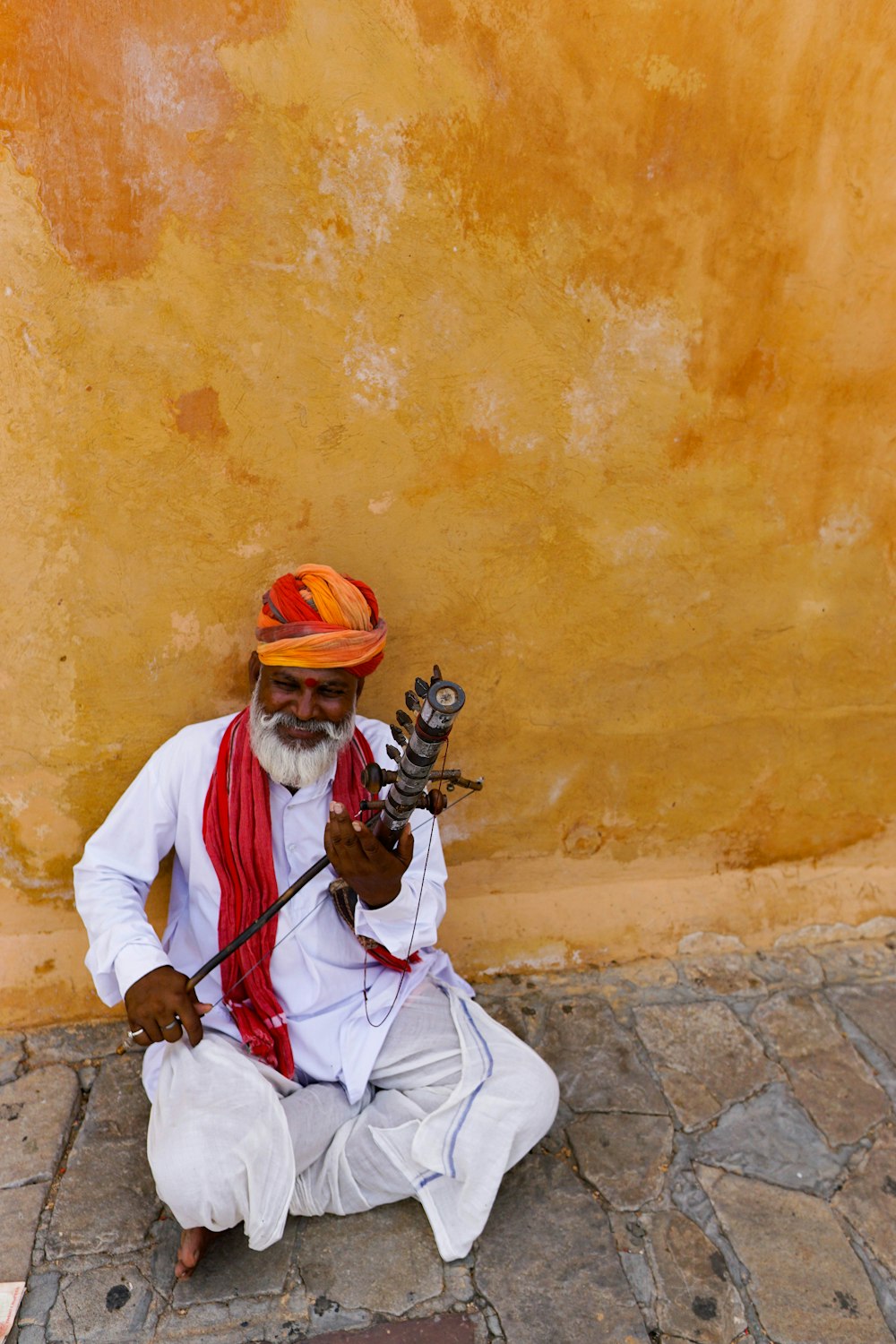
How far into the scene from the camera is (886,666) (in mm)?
3555

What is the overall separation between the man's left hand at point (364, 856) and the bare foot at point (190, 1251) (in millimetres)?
906

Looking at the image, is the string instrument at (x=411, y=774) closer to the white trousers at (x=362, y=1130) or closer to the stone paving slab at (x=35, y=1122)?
the white trousers at (x=362, y=1130)

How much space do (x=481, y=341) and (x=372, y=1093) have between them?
224cm

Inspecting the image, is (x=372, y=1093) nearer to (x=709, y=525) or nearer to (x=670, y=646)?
(x=670, y=646)

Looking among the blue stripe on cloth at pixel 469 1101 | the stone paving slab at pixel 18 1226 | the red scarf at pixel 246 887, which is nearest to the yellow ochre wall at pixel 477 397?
the red scarf at pixel 246 887

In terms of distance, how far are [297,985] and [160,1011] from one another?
42 cm

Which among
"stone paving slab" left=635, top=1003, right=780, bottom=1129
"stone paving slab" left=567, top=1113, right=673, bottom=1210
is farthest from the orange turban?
"stone paving slab" left=635, top=1003, right=780, bottom=1129

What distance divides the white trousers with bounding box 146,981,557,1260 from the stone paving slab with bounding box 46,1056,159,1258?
12.2 inches

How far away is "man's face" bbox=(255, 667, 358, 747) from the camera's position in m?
2.48

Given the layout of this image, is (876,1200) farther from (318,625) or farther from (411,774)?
(318,625)

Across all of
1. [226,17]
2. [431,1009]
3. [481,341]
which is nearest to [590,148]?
[481,341]

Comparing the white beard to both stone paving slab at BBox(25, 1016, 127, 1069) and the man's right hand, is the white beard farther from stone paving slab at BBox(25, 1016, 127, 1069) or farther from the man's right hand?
stone paving slab at BBox(25, 1016, 127, 1069)

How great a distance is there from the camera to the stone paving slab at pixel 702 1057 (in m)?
2.91

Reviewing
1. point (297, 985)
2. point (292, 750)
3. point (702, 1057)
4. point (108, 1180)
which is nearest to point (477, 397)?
point (292, 750)
